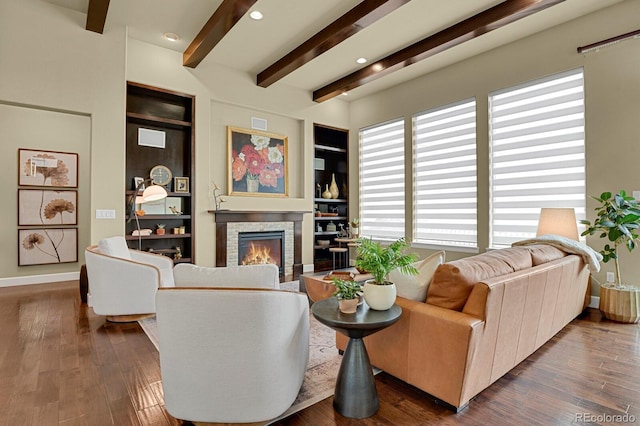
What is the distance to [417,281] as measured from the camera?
7.04 feet

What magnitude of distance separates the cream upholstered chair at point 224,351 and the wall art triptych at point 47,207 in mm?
4944

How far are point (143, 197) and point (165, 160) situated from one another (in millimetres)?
1262

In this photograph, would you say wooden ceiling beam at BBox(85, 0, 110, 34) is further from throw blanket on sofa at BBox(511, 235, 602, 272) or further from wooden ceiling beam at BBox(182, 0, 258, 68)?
throw blanket on sofa at BBox(511, 235, 602, 272)

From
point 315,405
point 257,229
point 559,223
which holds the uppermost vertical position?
point 559,223

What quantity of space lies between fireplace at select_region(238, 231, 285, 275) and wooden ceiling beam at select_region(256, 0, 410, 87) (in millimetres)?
2657

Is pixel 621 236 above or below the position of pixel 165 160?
below

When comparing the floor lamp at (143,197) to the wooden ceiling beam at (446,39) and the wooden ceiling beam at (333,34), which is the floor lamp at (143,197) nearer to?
the wooden ceiling beam at (333,34)

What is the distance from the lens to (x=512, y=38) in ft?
14.8

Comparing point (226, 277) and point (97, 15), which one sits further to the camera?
point (97, 15)

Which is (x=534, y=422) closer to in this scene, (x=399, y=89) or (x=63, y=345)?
(x=63, y=345)

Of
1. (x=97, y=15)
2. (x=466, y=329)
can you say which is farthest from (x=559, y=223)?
(x=97, y=15)

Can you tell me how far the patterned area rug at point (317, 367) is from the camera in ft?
6.54

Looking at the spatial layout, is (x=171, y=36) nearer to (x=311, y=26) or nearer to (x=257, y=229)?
(x=311, y=26)

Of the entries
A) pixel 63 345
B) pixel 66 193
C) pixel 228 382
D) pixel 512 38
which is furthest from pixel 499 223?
pixel 66 193
